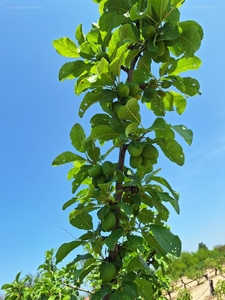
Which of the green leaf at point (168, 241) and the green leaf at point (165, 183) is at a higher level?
the green leaf at point (165, 183)

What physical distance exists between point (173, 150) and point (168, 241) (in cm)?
51

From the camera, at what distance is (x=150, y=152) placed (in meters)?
1.54

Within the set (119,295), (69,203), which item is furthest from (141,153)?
(119,295)

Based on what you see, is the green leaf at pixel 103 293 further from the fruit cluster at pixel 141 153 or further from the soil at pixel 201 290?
the soil at pixel 201 290

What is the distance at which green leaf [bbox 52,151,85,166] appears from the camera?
1740 millimetres

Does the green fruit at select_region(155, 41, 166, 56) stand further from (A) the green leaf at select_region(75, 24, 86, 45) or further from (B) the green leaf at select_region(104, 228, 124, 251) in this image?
(B) the green leaf at select_region(104, 228, 124, 251)

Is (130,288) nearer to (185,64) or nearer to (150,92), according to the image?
(150,92)

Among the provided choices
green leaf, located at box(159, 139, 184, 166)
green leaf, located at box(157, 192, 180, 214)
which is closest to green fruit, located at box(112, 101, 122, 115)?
green leaf, located at box(159, 139, 184, 166)

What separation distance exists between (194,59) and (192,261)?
127 feet

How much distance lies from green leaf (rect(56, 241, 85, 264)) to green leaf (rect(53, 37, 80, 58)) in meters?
1.33

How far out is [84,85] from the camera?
194cm

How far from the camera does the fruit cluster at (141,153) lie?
1.50 metres

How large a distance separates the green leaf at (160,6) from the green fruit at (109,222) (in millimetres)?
1190

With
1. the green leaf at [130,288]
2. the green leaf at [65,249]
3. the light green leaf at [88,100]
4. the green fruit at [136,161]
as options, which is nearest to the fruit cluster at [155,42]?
the light green leaf at [88,100]
